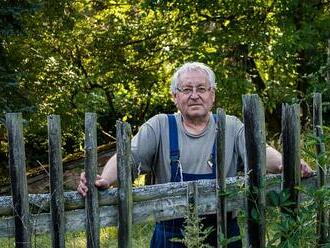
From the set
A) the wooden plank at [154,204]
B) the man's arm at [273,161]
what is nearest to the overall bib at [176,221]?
the wooden plank at [154,204]

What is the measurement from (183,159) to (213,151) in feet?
0.50

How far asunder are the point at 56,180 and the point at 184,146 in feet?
2.30

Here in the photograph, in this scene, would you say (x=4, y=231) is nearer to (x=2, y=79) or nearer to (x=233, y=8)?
(x=2, y=79)

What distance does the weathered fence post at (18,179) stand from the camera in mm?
2525

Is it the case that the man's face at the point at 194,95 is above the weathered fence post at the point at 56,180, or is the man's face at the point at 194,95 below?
above

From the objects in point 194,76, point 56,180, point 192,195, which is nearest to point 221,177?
point 192,195

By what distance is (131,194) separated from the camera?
2.72 m

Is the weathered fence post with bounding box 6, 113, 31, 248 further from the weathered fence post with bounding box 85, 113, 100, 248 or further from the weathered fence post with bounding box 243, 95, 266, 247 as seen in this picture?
the weathered fence post with bounding box 243, 95, 266, 247

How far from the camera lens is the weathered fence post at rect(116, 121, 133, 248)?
264 centimetres

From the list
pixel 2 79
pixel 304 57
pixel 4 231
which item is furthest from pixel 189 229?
pixel 304 57

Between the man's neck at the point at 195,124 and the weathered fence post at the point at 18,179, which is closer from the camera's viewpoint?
the weathered fence post at the point at 18,179

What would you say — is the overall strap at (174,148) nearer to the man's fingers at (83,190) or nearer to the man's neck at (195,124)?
the man's neck at (195,124)

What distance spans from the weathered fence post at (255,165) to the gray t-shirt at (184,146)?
0.15 metres

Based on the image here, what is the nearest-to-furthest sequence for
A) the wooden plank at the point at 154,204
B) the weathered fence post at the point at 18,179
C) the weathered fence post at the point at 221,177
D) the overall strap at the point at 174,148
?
the weathered fence post at the point at 18,179 < the wooden plank at the point at 154,204 < the weathered fence post at the point at 221,177 < the overall strap at the point at 174,148
